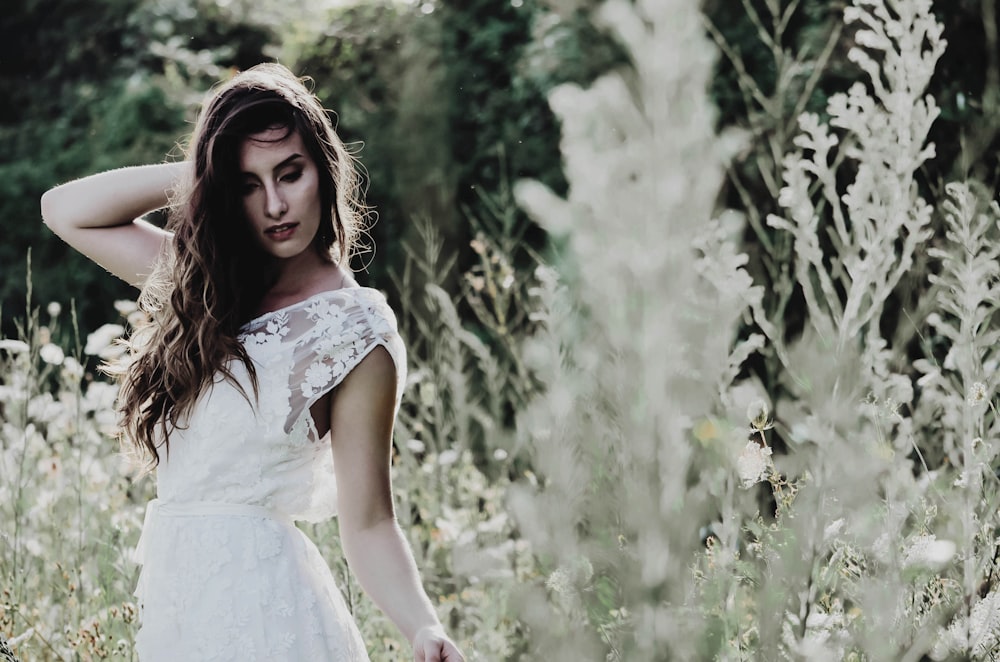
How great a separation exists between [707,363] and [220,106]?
1427mm

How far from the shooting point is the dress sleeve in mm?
1906

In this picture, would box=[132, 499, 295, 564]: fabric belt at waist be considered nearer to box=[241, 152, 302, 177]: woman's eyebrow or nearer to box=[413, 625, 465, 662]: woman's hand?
box=[413, 625, 465, 662]: woman's hand

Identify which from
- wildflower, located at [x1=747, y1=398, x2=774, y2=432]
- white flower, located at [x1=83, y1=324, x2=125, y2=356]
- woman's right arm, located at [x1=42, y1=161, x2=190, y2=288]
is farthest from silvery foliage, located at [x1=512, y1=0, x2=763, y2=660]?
white flower, located at [x1=83, y1=324, x2=125, y2=356]

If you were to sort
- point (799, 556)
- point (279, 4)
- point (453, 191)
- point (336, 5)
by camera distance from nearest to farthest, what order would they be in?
1. point (799, 556)
2. point (453, 191)
3. point (336, 5)
4. point (279, 4)

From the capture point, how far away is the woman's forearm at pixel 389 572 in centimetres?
183

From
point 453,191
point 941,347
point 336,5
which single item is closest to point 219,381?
point 941,347

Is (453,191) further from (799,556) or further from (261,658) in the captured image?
(799,556)

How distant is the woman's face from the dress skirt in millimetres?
475

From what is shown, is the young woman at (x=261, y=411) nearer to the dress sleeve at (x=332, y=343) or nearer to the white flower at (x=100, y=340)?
the dress sleeve at (x=332, y=343)

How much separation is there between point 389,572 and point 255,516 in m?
0.25

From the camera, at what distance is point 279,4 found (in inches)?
385

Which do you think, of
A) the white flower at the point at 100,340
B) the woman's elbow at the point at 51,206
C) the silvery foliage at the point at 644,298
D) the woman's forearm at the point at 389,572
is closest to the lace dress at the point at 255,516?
the woman's forearm at the point at 389,572

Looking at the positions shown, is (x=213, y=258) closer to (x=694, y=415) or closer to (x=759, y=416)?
(x=759, y=416)

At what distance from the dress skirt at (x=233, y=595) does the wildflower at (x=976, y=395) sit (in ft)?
3.57
